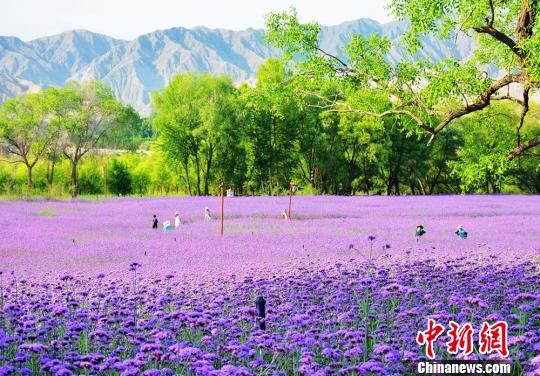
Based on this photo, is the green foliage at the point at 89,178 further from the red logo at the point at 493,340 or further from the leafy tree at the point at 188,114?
the red logo at the point at 493,340

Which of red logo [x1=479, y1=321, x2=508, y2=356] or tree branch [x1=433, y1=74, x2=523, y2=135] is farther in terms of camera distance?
tree branch [x1=433, y1=74, x2=523, y2=135]

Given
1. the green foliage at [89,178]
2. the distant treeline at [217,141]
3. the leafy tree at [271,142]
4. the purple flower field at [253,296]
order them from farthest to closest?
the green foliage at [89,178] < the leafy tree at [271,142] < the distant treeline at [217,141] < the purple flower field at [253,296]

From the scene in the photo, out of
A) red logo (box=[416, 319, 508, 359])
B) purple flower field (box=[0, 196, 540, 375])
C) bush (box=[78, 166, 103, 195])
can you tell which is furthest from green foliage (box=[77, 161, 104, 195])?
red logo (box=[416, 319, 508, 359])

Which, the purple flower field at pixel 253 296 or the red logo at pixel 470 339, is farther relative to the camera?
the purple flower field at pixel 253 296

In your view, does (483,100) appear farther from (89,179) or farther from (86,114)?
(89,179)

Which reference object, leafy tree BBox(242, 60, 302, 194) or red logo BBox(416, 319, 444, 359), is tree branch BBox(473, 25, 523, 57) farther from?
leafy tree BBox(242, 60, 302, 194)

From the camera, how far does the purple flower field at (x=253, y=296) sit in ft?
20.7

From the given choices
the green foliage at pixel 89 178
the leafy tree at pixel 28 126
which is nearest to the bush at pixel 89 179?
the green foliage at pixel 89 178

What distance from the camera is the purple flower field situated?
6.30 meters

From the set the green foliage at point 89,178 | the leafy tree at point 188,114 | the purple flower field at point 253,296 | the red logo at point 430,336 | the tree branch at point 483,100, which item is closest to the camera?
the red logo at point 430,336

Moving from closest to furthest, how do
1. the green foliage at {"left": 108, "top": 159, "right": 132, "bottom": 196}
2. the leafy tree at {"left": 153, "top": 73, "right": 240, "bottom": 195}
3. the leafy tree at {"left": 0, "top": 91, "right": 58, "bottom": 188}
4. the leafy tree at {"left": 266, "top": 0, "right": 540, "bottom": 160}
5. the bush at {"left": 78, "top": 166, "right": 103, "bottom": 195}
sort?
the leafy tree at {"left": 266, "top": 0, "right": 540, "bottom": 160}
the leafy tree at {"left": 0, "top": 91, "right": 58, "bottom": 188}
the leafy tree at {"left": 153, "top": 73, "right": 240, "bottom": 195}
the green foliage at {"left": 108, "top": 159, "right": 132, "bottom": 196}
the bush at {"left": 78, "top": 166, "right": 103, "bottom": 195}

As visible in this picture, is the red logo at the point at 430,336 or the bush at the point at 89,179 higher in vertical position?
the bush at the point at 89,179

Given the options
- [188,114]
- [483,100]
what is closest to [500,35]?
[483,100]

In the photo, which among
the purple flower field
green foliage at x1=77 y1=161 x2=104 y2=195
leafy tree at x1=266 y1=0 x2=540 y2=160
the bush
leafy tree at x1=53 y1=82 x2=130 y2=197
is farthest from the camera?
the bush
